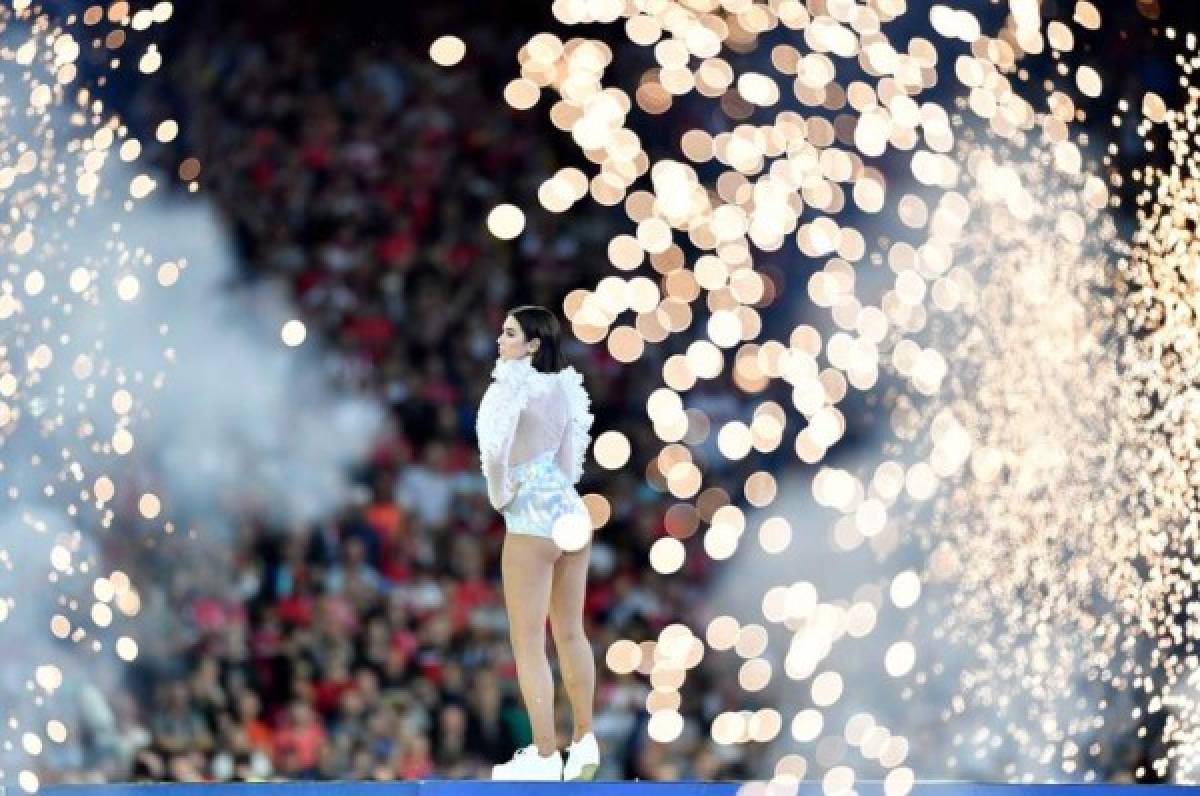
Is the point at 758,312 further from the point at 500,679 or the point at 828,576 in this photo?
the point at 500,679

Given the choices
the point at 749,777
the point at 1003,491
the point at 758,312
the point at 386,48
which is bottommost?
the point at 749,777

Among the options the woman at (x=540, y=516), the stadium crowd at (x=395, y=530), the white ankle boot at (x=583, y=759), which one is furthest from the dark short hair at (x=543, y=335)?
the white ankle boot at (x=583, y=759)

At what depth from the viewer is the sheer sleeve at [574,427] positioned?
5266 millimetres

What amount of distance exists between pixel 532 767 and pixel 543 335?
0.90 meters

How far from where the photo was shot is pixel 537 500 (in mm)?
5215

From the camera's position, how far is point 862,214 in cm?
573

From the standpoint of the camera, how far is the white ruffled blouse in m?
5.18

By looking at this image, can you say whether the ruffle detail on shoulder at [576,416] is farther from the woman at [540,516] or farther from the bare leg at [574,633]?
the bare leg at [574,633]

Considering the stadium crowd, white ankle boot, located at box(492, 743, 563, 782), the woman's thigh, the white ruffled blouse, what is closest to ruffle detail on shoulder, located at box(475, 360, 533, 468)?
the white ruffled blouse

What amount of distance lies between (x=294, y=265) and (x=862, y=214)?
129cm

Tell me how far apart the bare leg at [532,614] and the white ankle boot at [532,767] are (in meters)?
0.02

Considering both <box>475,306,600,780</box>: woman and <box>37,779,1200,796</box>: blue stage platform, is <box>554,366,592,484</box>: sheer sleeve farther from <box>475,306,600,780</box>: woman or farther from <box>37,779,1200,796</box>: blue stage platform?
<box>37,779,1200,796</box>: blue stage platform

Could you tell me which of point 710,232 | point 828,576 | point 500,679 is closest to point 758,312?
point 710,232

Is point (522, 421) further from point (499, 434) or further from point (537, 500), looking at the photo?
point (537, 500)
